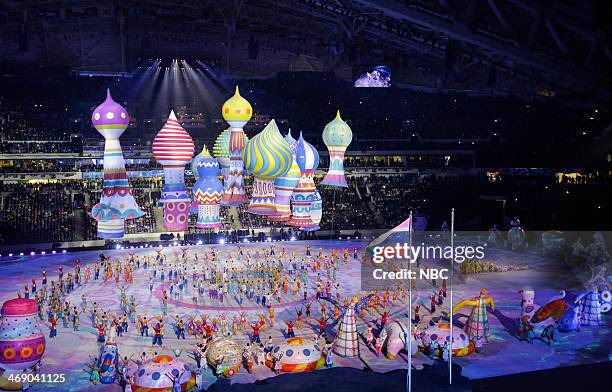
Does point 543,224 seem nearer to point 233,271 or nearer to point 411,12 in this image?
point 411,12

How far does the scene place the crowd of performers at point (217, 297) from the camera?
22391 millimetres

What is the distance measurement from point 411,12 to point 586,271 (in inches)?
678

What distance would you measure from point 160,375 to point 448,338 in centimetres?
929

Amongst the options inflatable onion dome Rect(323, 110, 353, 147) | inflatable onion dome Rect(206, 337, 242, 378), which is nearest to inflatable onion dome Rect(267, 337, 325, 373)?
inflatable onion dome Rect(206, 337, 242, 378)

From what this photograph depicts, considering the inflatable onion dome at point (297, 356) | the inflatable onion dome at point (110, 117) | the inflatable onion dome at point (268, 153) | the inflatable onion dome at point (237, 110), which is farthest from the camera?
the inflatable onion dome at point (237, 110)

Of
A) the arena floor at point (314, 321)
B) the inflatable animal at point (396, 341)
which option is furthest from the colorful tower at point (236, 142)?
the inflatable animal at point (396, 341)

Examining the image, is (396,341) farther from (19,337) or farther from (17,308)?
(17,308)

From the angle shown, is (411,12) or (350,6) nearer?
(411,12)

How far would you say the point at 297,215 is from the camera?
24.8 m

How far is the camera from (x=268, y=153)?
861 inches

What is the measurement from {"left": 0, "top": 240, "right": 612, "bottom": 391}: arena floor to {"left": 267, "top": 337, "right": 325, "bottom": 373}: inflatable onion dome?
58 cm

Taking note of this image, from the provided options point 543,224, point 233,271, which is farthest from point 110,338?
point 543,224

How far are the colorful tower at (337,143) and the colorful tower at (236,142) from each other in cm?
490

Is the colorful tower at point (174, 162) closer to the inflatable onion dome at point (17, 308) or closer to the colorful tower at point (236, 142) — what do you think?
the colorful tower at point (236, 142)
